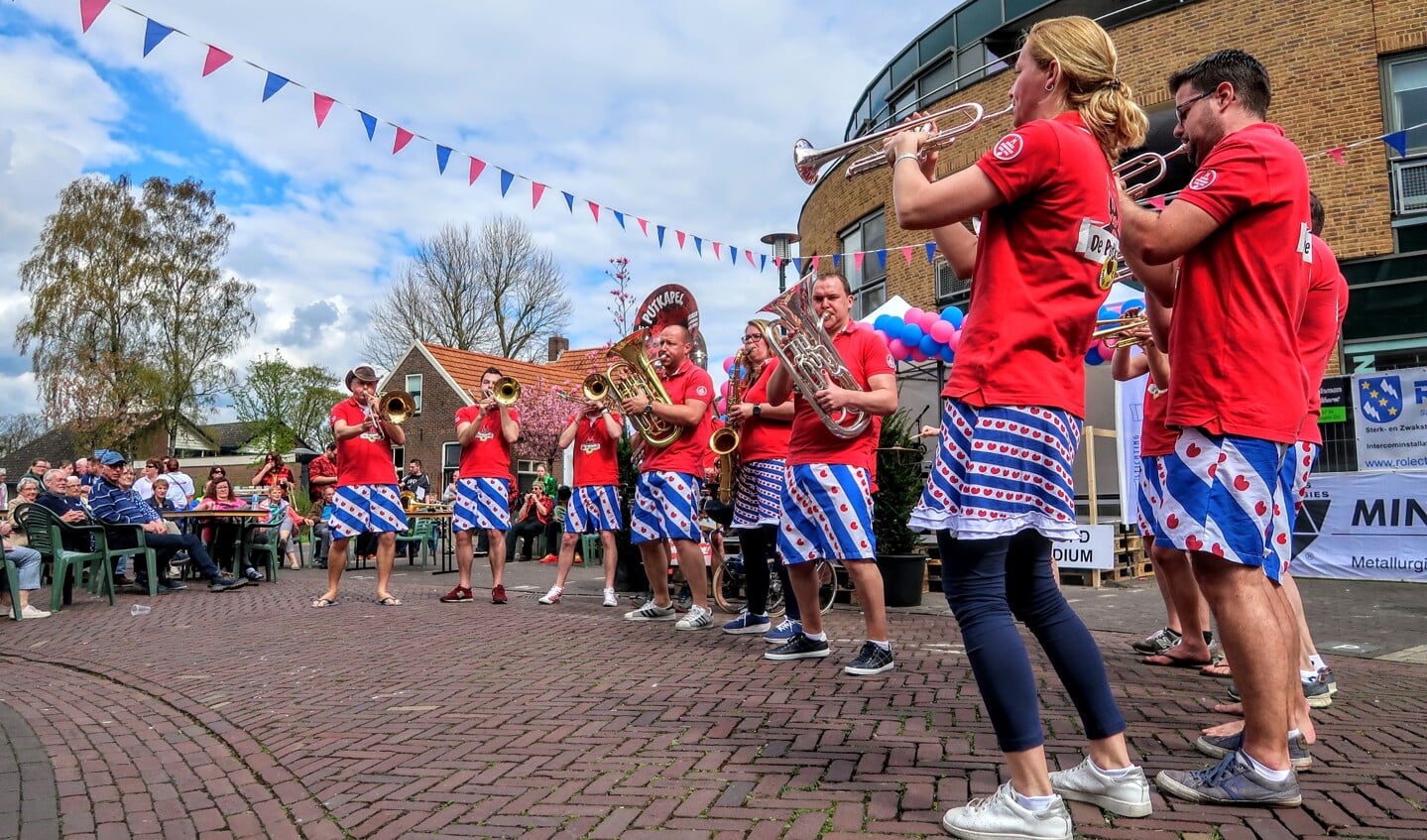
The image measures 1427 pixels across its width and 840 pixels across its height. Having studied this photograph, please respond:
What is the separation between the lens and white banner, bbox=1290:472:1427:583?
949 cm

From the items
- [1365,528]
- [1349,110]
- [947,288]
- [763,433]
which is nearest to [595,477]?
[763,433]

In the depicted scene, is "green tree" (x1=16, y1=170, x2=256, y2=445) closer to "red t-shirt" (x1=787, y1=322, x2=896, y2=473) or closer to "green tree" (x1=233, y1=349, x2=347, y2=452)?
"green tree" (x1=233, y1=349, x2=347, y2=452)

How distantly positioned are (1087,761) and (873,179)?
1669 cm

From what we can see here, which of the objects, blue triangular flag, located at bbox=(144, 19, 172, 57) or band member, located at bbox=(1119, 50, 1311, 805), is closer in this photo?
band member, located at bbox=(1119, 50, 1311, 805)

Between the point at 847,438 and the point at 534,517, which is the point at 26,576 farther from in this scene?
the point at 534,517

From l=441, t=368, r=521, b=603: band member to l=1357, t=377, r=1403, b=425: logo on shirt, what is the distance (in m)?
9.16

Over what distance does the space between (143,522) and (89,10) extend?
5.77 m

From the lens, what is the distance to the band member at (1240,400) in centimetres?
255

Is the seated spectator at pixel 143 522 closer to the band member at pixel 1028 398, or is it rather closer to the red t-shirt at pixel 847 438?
the red t-shirt at pixel 847 438

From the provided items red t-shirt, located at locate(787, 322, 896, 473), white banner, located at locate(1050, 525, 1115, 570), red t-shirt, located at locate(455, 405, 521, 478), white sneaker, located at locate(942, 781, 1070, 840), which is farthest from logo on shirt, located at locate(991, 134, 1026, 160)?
white banner, located at locate(1050, 525, 1115, 570)

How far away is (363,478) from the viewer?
26.6ft

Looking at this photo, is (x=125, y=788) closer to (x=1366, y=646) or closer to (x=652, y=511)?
(x=652, y=511)

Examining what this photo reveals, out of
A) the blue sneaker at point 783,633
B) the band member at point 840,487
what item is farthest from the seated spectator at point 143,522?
the band member at point 840,487

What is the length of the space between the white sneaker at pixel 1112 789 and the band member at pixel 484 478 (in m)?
6.30
